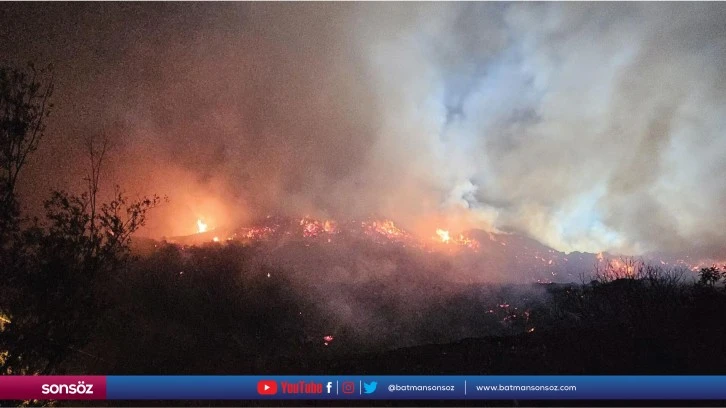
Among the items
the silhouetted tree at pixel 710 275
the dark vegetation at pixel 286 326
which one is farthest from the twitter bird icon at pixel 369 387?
the silhouetted tree at pixel 710 275

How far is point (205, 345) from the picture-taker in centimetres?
4747

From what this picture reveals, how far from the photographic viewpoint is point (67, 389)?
10.9m

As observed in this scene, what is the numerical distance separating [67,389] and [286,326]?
5153 cm

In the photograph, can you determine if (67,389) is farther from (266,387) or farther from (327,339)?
(327,339)

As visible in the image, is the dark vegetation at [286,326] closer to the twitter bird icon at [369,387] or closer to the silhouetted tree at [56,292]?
the silhouetted tree at [56,292]

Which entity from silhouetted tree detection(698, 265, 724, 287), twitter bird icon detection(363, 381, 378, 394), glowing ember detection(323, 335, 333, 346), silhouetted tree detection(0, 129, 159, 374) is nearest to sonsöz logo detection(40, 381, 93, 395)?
silhouetted tree detection(0, 129, 159, 374)

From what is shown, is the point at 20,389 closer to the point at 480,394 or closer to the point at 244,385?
the point at 244,385

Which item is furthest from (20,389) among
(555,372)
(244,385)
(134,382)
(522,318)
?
(522,318)

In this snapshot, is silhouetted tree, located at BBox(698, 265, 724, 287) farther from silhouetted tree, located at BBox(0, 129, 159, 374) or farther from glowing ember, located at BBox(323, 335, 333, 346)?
glowing ember, located at BBox(323, 335, 333, 346)

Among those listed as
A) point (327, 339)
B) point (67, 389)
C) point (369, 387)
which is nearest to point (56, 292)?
point (67, 389)

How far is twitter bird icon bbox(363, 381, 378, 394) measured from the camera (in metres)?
11.2

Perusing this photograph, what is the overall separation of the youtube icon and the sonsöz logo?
17.0 ft

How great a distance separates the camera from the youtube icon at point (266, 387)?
11086 mm

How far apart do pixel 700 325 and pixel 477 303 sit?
49.3 metres
